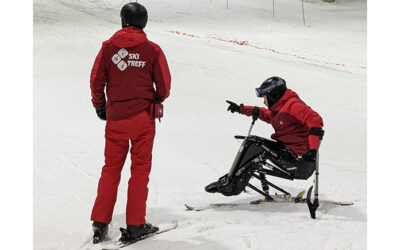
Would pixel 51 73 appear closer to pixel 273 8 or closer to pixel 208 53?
pixel 208 53

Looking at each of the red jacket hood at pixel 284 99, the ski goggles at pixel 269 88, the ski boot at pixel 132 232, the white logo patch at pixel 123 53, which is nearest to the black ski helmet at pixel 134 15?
the white logo patch at pixel 123 53

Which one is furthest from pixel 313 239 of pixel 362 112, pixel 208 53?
pixel 208 53

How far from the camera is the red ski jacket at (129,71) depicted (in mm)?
3129

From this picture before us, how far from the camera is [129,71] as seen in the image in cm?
313

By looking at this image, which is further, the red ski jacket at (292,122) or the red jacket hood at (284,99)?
the red jacket hood at (284,99)

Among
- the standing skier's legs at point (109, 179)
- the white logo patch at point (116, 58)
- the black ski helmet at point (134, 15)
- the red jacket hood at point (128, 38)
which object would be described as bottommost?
the standing skier's legs at point (109, 179)

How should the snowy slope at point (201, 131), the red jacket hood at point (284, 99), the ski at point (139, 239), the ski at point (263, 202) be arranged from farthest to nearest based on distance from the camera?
1. the ski at point (263, 202)
2. the red jacket hood at point (284, 99)
3. the snowy slope at point (201, 131)
4. the ski at point (139, 239)

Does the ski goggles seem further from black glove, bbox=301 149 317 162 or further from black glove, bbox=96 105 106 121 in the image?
black glove, bbox=96 105 106 121

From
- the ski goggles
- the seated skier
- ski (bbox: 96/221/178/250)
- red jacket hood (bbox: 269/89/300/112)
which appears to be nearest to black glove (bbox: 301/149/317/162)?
the seated skier

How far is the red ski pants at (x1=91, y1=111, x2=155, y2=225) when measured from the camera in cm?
316

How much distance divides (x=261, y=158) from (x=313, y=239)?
1.01 meters

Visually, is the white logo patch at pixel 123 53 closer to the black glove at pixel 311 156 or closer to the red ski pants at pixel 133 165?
the red ski pants at pixel 133 165

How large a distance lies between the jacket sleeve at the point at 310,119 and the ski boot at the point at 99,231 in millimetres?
1653

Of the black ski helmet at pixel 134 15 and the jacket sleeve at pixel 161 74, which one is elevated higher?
the black ski helmet at pixel 134 15
